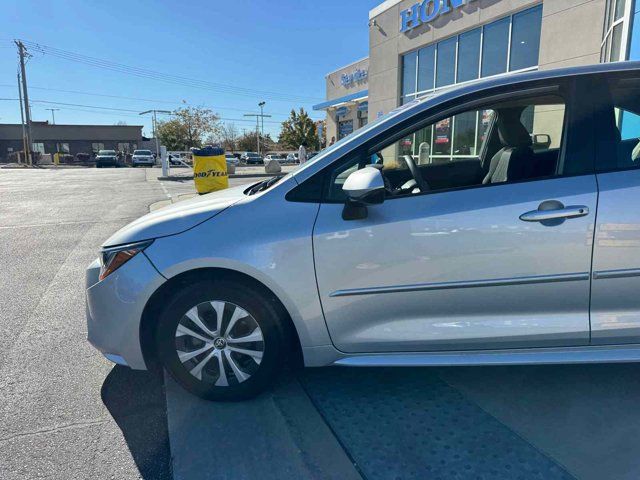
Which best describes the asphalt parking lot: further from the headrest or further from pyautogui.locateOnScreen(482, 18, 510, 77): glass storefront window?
pyautogui.locateOnScreen(482, 18, 510, 77): glass storefront window

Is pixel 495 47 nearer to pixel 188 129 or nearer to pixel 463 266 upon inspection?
pixel 463 266

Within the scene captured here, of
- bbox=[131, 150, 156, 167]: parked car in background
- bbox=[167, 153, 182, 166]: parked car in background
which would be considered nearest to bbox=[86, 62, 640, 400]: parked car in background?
bbox=[167, 153, 182, 166]: parked car in background

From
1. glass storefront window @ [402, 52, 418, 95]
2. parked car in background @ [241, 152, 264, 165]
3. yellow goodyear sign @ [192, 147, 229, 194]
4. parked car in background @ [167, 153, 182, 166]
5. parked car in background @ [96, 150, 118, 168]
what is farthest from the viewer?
parked car in background @ [241, 152, 264, 165]

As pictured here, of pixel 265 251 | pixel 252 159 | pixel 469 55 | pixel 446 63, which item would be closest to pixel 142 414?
pixel 265 251

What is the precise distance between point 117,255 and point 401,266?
1.57 metres

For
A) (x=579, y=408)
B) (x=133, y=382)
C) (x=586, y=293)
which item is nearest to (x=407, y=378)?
(x=579, y=408)

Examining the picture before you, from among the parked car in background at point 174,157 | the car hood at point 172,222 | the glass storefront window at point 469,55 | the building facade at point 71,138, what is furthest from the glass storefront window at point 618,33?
the building facade at point 71,138

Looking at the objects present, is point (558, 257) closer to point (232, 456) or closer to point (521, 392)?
point (521, 392)

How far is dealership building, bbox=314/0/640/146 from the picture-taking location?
964 centimetres

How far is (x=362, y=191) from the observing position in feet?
7.05

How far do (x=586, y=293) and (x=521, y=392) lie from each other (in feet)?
2.36

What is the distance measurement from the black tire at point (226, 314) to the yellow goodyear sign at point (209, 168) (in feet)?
26.4

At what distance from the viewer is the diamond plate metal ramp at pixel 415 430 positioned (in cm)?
198

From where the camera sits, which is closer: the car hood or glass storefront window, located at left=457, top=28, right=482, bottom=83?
the car hood
